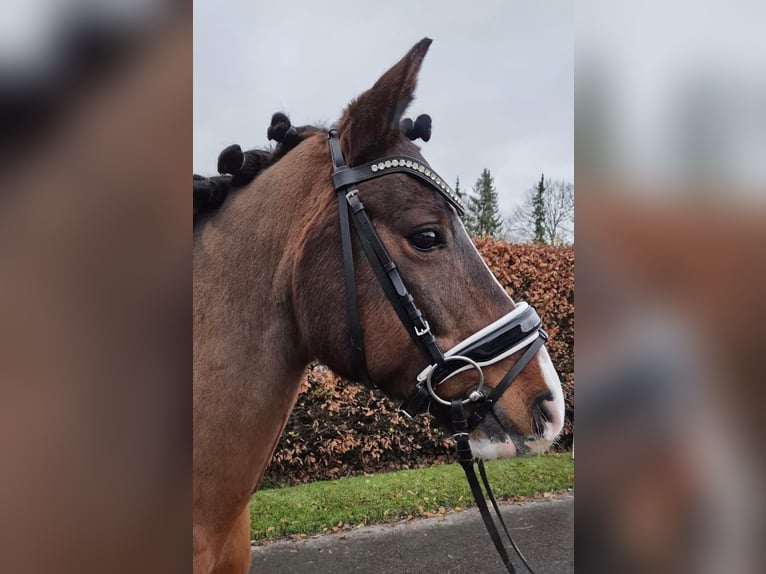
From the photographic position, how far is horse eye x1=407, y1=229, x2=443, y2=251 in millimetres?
1439

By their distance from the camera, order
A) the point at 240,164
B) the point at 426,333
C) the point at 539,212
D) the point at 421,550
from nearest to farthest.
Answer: the point at 426,333
the point at 240,164
the point at 421,550
the point at 539,212

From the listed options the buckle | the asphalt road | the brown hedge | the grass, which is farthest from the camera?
the brown hedge

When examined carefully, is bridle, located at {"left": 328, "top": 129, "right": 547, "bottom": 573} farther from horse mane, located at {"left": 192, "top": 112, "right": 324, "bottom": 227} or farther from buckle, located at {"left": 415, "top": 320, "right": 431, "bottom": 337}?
horse mane, located at {"left": 192, "top": 112, "right": 324, "bottom": 227}

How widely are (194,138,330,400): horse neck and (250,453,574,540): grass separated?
10.1 ft

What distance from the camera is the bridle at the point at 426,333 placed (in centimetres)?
139

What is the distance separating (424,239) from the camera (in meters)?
1.44

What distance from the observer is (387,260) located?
1407 millimetres

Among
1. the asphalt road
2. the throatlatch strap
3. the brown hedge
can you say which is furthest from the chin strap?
the brown hedge

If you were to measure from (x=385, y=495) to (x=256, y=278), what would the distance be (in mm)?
3641

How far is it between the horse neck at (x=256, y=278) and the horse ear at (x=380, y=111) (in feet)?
0.44

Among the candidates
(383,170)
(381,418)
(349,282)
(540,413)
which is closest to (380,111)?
(383,170)
